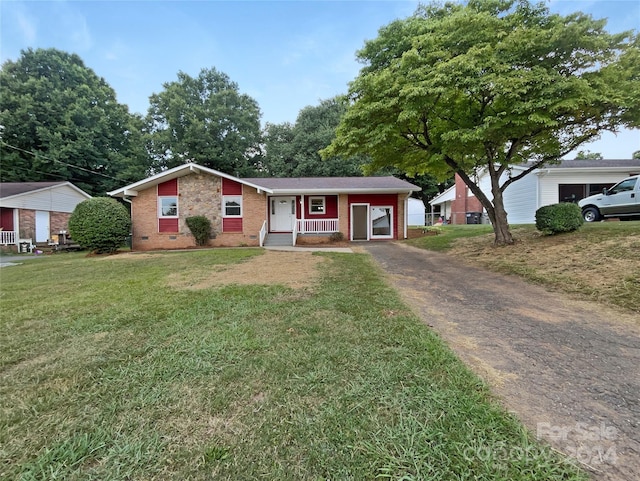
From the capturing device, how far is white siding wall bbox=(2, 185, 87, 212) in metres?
17.5

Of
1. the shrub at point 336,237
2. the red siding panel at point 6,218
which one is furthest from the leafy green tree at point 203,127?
the shrub at point 336,237

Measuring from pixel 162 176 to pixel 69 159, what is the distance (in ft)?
60.2

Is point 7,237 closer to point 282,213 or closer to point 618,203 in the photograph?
point 282,213

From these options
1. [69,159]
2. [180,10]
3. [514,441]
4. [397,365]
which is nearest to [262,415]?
[397,365]

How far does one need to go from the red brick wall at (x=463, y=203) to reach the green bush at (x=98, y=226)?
78.9 feet

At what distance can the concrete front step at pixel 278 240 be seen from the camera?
49.2 ft

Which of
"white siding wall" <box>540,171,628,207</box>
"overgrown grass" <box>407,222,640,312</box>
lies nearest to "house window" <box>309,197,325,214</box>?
"overgrown grass" <box>407,222,640,312</box>

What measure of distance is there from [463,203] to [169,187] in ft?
74.4

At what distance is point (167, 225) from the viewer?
602 inches

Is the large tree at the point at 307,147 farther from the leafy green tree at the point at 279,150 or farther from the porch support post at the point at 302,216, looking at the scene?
the porch support post at the point at 302,216

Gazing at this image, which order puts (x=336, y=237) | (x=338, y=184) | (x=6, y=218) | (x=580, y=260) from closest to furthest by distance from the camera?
1. (x=580, y=260)
2. (x=336, y=237)
3. (x=338, y=184)
4. (x=6, y=218)

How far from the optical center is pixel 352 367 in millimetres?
2508

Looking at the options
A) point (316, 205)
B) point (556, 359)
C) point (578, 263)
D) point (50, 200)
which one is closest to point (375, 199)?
point (316, 205)

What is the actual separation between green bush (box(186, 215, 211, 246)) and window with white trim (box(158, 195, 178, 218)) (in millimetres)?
1230
